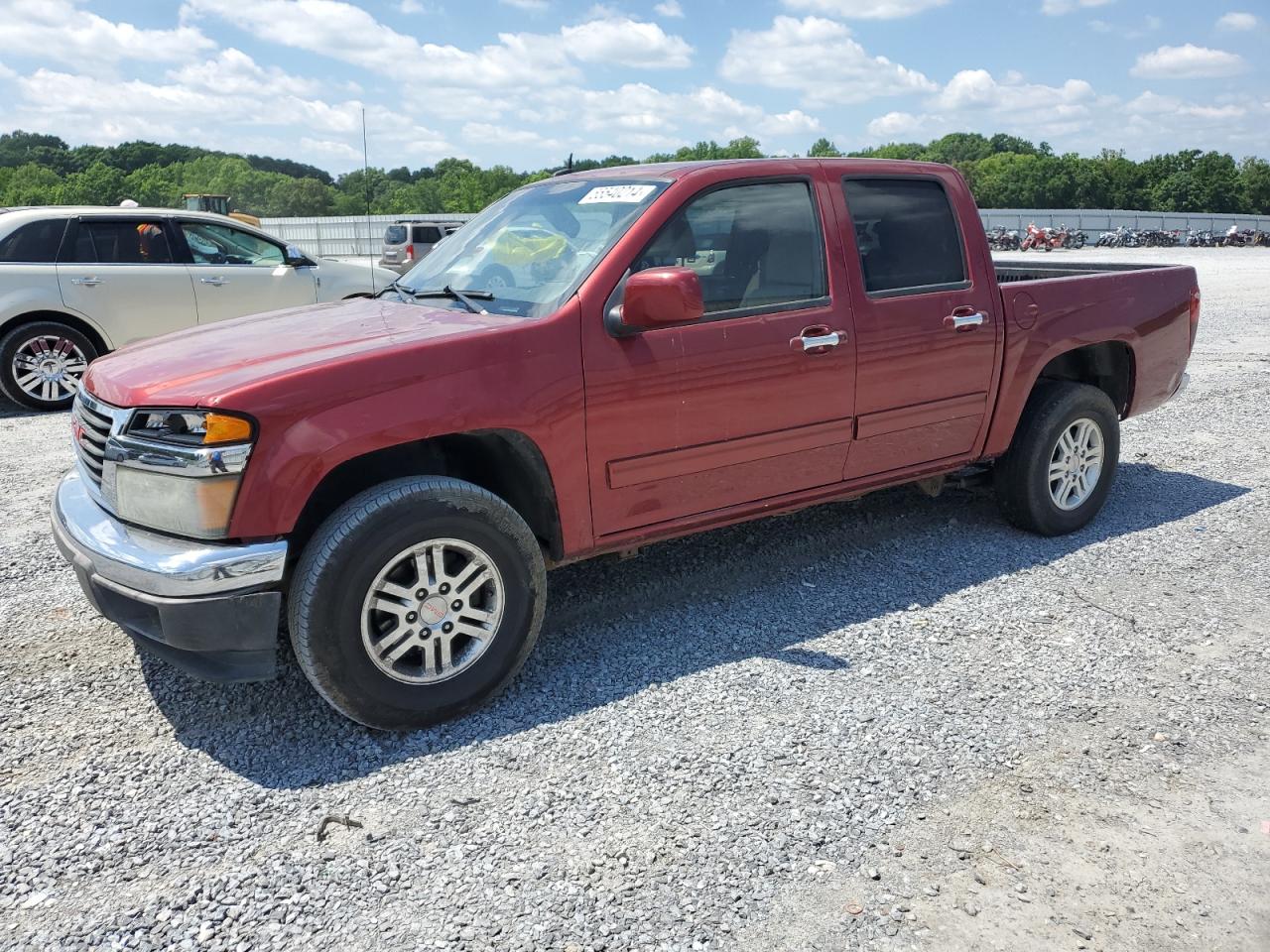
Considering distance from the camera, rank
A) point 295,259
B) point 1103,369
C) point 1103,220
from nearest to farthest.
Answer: point 1103,369 → point 295,259 → point 1103,220

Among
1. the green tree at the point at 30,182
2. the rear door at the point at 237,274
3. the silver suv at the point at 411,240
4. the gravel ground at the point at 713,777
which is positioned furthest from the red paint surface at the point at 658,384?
the green tree at the point at 30,182

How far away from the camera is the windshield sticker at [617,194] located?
3938 mm

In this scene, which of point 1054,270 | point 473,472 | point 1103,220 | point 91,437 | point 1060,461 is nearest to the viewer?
point 91,437

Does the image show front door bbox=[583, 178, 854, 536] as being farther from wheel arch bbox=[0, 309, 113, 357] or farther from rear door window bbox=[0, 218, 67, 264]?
rear door window bbox=[0, 218, 67, 264]

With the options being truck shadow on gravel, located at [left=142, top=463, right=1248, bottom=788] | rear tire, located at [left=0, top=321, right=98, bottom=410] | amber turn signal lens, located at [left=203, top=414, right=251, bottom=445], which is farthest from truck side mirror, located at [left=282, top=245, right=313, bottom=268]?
amber turn signal lens, located at [left=203, top=414, right=251, bottom=445]

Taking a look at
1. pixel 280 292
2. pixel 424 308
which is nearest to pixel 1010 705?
pixel 424 308

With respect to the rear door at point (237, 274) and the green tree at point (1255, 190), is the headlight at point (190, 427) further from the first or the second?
the green tree at point (1255, 190)

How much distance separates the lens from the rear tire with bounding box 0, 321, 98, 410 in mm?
8516

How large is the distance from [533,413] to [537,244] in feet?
3.14

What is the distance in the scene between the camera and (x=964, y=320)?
15.1ft

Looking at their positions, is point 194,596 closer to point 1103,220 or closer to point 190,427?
point 190,427

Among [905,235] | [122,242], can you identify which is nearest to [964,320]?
[905,235]

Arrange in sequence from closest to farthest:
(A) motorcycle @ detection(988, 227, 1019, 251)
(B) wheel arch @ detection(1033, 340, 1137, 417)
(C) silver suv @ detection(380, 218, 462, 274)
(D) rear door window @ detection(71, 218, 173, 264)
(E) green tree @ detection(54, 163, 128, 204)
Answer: (B) wheel arch @ detection(1033, 340, 1137, 417) → (D) rear door window @ detection(71, 218, 173, 264) → (C) silver suv @ detection(380, 218, 462, 274) → (A) motorcycle @ detection(988, 227, 1019, 251) → (E) green tree @ detection(54, 163, 128, 204)

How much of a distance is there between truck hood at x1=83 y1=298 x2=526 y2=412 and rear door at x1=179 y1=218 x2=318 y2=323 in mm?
5863
